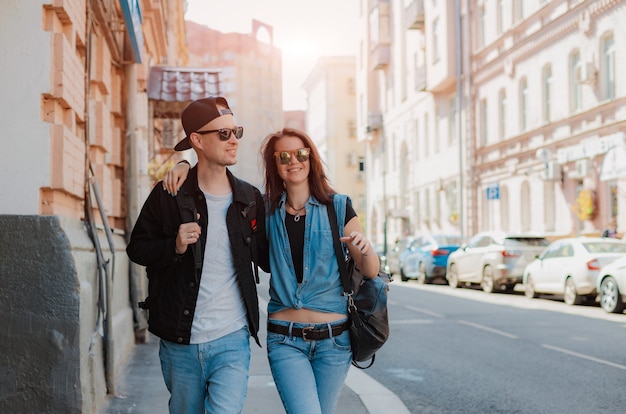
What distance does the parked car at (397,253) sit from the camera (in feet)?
111

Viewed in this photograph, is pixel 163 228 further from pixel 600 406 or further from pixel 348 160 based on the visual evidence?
pixel 348 160

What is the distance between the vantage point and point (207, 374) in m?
4.06

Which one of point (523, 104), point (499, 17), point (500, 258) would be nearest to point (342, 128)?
point (499, 17)

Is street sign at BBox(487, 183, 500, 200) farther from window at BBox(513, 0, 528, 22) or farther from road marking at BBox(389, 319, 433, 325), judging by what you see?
road marking at BBox(389, 319, 433, 325)

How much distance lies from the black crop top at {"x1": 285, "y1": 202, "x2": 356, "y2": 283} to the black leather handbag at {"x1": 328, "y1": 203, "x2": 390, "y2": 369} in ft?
0.43

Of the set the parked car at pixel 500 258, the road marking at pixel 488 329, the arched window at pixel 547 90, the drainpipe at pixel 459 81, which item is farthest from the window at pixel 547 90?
Result: the road marking at pixel 488 329

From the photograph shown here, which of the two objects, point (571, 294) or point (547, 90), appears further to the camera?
point (547, 90)

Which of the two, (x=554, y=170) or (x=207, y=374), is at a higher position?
(x=554, y=170)

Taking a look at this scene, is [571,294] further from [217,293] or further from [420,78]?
[420,78]

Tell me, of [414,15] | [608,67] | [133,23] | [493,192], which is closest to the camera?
[133,23]

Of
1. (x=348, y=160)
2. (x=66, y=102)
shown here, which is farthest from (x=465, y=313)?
(x=348, y=160)

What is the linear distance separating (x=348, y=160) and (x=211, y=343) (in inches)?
3467

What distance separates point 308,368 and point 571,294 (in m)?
15.4

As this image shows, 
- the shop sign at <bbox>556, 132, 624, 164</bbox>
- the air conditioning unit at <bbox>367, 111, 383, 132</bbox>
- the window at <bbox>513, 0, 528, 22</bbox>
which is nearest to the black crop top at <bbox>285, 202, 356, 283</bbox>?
the shop sign at <bbox>556, 132, 624, 164</bbox>
